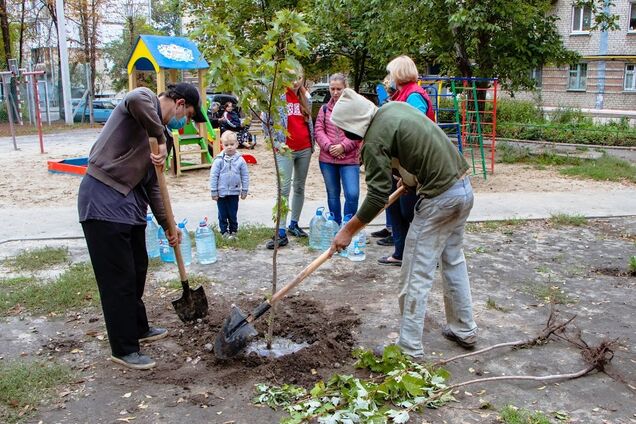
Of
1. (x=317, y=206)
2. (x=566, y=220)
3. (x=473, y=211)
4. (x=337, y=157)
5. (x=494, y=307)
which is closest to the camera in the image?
(x=494, y=307)

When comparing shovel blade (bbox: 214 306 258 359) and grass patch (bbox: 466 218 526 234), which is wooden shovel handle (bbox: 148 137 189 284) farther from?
grass patch (bbox: 466 218 526 234)

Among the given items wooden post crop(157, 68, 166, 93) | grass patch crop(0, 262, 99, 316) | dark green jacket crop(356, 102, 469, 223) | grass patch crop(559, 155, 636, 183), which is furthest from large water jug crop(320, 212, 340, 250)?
grass patch crop(559, 155, 636, 183)

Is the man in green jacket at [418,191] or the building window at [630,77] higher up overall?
the building window at [630,77]

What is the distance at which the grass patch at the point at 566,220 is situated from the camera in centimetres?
770

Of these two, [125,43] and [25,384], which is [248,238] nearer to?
[25,384]

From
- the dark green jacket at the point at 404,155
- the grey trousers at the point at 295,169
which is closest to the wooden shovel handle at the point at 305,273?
the dark green jacket at the point at 404,155

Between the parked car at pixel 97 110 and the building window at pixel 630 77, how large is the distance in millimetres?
25944

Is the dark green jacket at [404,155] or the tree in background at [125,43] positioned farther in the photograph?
the tree in background at [125,43]

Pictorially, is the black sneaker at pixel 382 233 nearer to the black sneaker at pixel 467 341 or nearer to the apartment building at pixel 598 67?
the black sneaker at pixel 467 341

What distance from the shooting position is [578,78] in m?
33.0

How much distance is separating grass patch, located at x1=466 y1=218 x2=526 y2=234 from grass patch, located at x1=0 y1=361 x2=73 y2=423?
5.02 m

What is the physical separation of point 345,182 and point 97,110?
26225 mm

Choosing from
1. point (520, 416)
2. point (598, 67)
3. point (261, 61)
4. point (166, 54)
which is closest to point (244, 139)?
point (166, 54)

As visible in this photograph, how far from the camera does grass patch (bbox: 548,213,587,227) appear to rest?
770 cm
